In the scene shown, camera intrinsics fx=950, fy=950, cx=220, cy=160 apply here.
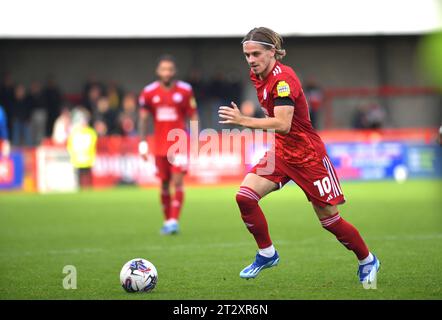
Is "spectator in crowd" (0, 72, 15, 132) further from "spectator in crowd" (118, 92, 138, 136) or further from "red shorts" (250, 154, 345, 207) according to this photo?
"red shorts" (250, 154, 345, 207)

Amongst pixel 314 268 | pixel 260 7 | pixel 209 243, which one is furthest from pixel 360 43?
pixel 314 268

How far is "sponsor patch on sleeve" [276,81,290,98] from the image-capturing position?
25.6 feet

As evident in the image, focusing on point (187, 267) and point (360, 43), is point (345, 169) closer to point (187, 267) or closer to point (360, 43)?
point (360, 43)

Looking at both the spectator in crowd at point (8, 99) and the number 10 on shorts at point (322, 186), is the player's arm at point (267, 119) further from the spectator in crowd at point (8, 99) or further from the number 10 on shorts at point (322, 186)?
the spectator in crowd at point (8, 99)

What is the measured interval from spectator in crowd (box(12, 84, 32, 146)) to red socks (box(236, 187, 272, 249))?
63.3ft

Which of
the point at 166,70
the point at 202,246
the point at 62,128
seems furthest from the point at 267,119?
the point at 62,128

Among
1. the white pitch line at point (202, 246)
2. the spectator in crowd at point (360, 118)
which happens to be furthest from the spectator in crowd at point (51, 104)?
the white pitch line at point (202, 246)

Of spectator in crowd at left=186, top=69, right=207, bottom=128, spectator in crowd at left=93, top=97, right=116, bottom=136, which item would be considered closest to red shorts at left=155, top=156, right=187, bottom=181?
spectator in crowd at left=93, top=97, right=116, bottom=136

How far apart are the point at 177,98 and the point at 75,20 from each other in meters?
13.7

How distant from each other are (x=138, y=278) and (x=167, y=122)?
6580 millimetres

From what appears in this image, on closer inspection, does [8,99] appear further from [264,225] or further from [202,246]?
[264,225]

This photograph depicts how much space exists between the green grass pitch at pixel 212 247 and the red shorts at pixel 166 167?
84 cm

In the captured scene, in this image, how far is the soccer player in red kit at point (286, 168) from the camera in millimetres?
8039

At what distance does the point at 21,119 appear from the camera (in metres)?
26.9
